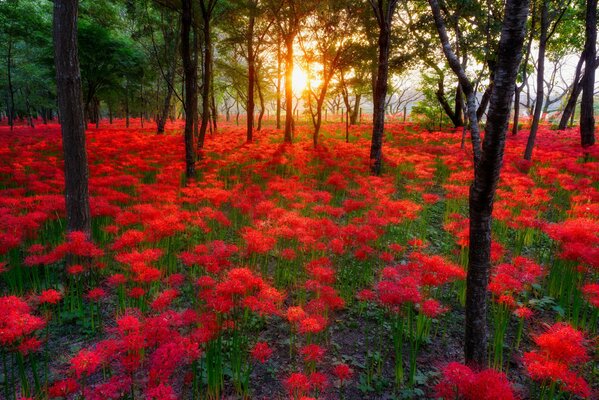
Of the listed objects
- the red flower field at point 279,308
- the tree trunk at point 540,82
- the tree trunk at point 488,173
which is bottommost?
the red flower field at point 279,308

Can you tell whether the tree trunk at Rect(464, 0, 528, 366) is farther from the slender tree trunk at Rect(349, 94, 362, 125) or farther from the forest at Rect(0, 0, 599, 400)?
the slender tree trunk at Rect(349, 94, 362, 125)

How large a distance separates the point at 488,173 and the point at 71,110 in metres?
6.13

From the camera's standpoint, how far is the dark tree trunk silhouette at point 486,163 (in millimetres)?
2809

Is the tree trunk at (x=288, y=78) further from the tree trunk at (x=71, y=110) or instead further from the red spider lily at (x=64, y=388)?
the red spider lily at (x=64, y=388)

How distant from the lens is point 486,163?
3.19 meters

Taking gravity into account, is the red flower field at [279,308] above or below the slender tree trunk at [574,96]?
below

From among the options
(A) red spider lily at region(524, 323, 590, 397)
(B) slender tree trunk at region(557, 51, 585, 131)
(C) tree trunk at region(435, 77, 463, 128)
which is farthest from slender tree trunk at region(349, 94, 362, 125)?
(A) red spider lily at region(524, 323, 590, 397)

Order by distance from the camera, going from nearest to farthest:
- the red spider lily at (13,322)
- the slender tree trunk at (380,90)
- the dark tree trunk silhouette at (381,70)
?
the red spider lily at (13,322), the dark tree trunk silhouette at (381,70), the slender tree trunk at (380,90)

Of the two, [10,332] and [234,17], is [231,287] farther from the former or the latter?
[234,17]

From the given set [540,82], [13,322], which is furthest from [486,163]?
[540,82]

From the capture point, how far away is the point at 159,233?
5.48 metres

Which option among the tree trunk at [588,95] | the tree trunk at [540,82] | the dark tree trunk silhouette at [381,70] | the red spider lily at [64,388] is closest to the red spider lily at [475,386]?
the red spider lily at [64,388]

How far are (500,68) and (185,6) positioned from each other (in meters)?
9.61

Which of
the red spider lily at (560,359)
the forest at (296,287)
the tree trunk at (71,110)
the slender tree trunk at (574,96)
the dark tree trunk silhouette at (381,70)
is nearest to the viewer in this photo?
the red spider lily at (560,359)
